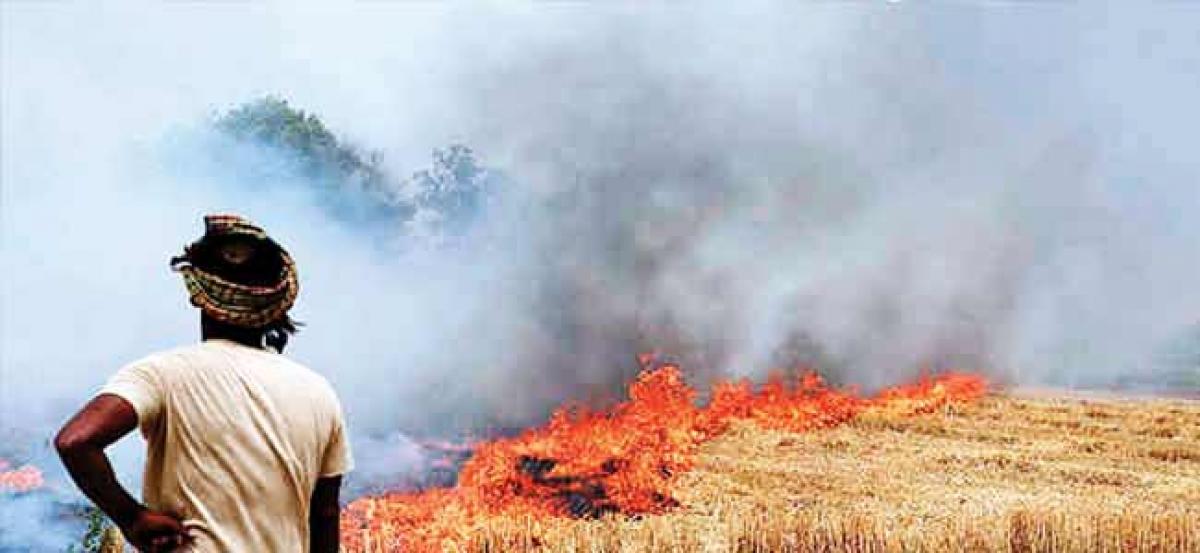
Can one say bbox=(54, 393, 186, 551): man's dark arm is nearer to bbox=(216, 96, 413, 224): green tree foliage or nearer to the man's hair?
the man's hair

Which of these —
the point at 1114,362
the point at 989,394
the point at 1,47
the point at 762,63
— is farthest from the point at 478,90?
the point at 1114,362

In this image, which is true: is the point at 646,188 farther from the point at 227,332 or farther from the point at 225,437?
the point at 225,437

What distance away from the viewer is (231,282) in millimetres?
2391

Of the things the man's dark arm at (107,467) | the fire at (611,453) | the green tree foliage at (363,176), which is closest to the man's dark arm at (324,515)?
the man's dark arm at (107,467)

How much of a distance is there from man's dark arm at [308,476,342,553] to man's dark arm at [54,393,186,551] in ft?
1.10

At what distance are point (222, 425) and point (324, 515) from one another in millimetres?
404

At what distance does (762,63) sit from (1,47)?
5.24 metres

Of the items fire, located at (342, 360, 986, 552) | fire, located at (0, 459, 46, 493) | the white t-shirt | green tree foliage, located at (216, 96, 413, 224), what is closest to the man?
the white t-shirt

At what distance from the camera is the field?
5.66 m

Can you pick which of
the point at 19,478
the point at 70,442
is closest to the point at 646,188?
the point at 19,478

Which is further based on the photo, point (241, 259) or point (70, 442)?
point (241, 259)

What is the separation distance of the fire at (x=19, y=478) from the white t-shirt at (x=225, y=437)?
4610 millimetres

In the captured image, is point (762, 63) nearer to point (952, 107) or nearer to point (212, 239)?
point (952, 107)

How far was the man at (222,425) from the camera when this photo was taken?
216 centimetres
